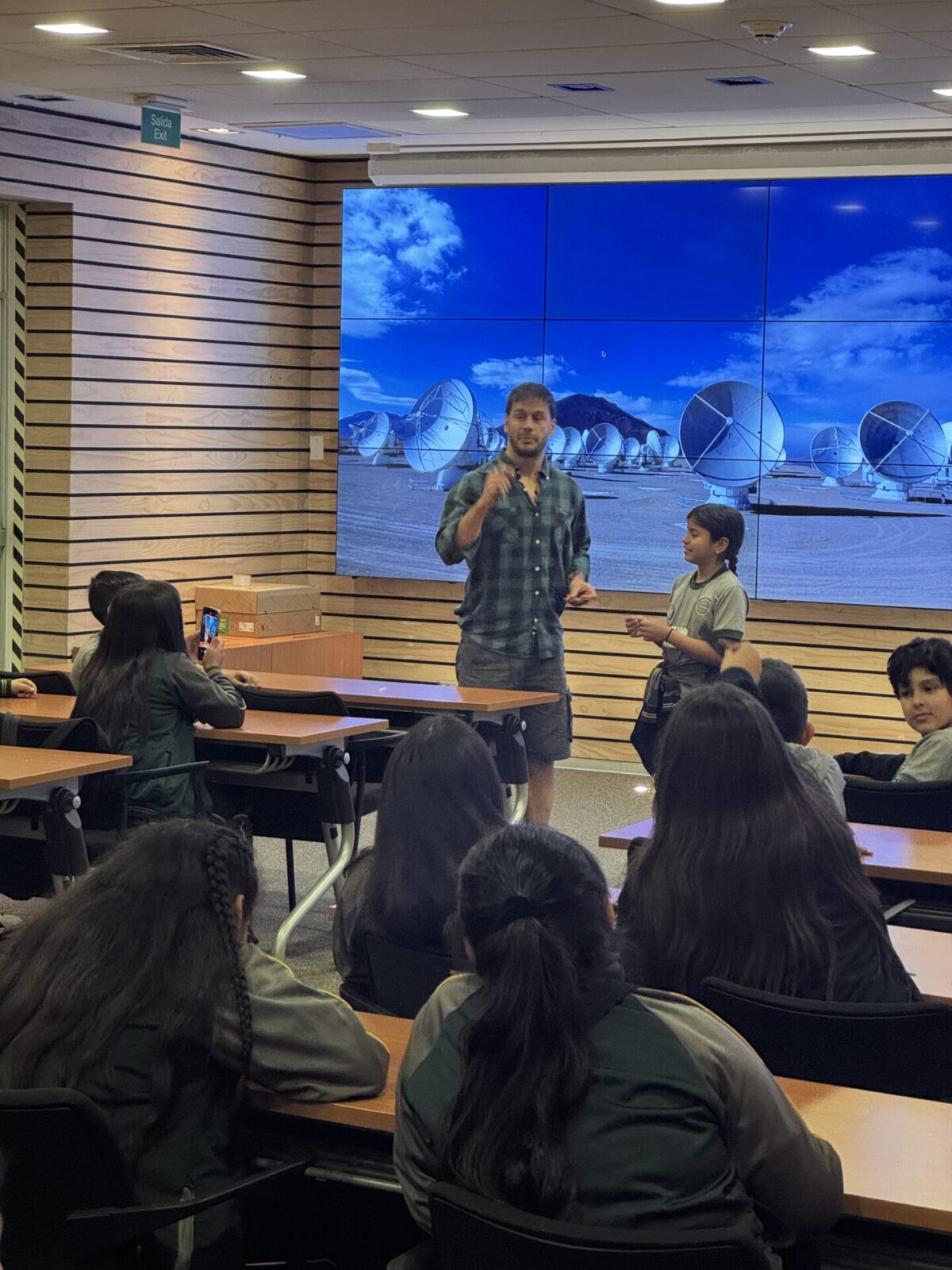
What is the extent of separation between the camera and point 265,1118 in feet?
8.10

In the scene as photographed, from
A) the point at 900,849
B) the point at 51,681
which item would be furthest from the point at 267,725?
the point at 900,849

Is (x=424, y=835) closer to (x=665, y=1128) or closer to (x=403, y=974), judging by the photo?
(x=403, y=974)

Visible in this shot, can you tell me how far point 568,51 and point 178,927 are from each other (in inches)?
183

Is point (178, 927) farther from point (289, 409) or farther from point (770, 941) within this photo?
point (289, 409)

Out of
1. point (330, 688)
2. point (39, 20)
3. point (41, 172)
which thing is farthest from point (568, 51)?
point (41, 172)

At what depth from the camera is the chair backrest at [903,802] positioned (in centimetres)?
444

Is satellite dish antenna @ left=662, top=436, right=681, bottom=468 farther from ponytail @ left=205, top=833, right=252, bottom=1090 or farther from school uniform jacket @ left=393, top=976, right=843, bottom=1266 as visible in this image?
school uniform jacket @ left=393, top=976, right=843, bottom=1266

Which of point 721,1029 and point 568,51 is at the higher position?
point 568,51

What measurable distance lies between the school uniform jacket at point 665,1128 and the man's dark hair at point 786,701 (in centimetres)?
233

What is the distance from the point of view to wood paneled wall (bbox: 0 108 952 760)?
8391 mm

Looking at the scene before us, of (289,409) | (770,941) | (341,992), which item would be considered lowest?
(341,992)

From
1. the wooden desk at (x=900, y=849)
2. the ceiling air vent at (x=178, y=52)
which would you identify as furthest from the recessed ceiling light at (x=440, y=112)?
the wooden desk at (x=900, y=849)

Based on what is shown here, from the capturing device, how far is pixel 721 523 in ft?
20.0

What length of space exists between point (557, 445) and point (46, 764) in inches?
196
